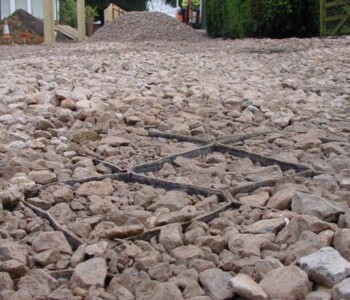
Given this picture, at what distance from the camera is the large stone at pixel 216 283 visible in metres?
1.55

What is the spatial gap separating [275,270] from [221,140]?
1.60 metres

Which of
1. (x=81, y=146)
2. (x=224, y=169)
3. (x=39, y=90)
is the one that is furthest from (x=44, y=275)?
(x=39, y=90)

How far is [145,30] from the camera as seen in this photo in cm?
1561

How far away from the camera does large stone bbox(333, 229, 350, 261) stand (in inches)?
67.4

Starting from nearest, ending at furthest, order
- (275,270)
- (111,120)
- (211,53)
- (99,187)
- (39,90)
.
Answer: (275,270)
(99,187)
(111,120)
(39,90)
(211,53)

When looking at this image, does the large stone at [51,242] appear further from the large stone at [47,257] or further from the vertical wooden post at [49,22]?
the vertical wooden post at [49,22]

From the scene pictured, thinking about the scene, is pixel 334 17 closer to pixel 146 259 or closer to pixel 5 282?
pixel 146 259

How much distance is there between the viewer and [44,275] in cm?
168

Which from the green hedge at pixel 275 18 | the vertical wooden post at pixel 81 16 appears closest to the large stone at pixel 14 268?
the green hedge at pixel 275 18

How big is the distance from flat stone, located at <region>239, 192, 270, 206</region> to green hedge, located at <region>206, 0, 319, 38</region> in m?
10.5

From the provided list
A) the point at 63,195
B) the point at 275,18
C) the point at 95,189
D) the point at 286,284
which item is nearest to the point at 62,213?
the point at 63,195

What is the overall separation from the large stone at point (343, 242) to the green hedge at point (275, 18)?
1095 cm

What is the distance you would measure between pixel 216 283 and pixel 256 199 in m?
0.66

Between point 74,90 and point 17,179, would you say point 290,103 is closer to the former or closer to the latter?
point 74,90
